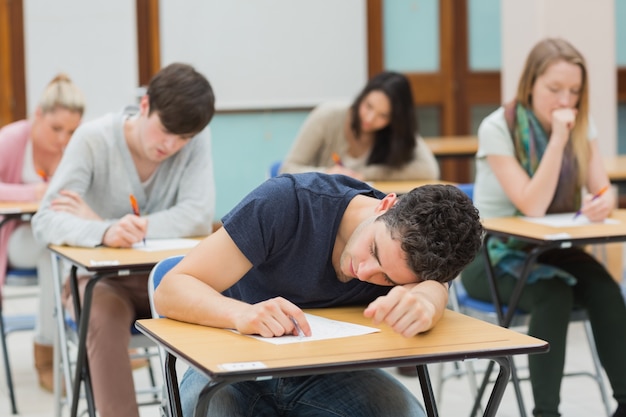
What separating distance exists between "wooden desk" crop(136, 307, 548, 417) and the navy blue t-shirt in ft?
0.43

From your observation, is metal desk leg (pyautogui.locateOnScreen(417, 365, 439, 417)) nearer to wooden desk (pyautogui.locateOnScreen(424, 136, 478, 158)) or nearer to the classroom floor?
the classroom floor

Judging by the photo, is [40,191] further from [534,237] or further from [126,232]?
[534,237]

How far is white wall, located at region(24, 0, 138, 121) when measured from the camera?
6574 mm

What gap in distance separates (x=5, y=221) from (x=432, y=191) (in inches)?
97.1

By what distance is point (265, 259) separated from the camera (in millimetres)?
1981

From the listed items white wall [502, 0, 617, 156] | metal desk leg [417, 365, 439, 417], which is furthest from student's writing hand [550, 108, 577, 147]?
white wall [502, 0, 617, 156]

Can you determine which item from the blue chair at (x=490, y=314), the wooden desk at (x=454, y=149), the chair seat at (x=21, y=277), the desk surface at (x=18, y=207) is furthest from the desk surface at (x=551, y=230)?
the wooden desk at (x=454, y=149)

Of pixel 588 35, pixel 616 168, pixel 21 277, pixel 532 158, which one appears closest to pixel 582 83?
pixel 532 158

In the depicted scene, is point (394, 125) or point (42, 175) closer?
point (42, 175)

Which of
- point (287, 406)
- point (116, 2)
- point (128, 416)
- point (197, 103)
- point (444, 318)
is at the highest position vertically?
point (116, 2)

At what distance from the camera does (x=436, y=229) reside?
1.76 m

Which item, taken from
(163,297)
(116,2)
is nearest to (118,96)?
(116,2)

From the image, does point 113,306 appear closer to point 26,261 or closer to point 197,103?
point 197,103

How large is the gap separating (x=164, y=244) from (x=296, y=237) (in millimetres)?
1114
